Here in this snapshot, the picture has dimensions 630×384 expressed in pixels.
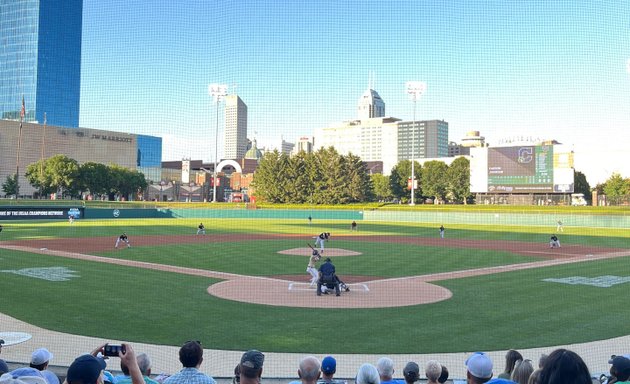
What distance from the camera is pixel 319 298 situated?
15.4 metres

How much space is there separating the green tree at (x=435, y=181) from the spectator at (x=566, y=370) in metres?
98.7

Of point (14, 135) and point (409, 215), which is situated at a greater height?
point (14, 135)

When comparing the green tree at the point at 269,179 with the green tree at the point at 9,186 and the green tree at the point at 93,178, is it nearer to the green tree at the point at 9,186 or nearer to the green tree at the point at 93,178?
the green tree at the point at 93,178

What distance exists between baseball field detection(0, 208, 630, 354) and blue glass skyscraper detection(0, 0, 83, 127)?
100243mm

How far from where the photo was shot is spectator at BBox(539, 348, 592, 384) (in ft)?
9.61

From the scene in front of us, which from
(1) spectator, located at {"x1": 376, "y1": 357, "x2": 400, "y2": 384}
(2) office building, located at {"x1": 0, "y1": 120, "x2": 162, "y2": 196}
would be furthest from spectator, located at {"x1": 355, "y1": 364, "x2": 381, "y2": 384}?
(2) office building, located at {"x1": 0, "y1": 120, "x2": 162, "y2": 196}

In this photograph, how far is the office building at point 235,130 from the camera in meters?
175

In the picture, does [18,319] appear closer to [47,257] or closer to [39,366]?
[39,366]

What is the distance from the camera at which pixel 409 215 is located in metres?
63.7

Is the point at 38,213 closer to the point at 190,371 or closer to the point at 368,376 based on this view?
the point at 190,371

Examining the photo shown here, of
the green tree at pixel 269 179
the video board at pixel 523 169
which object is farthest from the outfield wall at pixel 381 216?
the green tree at pixel 269 179

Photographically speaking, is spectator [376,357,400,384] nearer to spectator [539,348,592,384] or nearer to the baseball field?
spectator [539,348,592,384]

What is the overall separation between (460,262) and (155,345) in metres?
17.4

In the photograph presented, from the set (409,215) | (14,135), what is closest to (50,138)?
(14,135)
